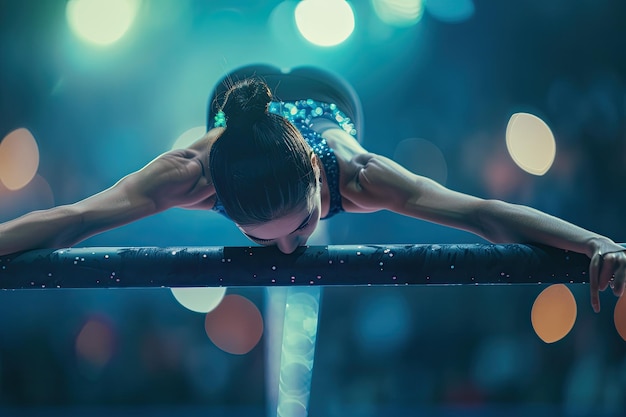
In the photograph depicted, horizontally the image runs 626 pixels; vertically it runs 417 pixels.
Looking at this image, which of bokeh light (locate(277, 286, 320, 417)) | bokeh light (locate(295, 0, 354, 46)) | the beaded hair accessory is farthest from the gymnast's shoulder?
bokeh light (locate(295, 0, 354, 46))

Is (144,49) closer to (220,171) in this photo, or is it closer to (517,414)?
(220,171)

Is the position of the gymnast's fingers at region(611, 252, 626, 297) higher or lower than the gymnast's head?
lower

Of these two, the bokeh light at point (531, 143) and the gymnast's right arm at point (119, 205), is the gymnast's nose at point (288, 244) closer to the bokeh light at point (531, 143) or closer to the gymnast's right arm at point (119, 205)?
the gymnast's right arm at point (119, 205)

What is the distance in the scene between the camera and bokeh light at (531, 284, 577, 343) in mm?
2240

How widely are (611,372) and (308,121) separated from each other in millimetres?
1722

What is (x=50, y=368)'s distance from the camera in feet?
7.09

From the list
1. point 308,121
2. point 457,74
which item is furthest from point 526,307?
→ point 308,121

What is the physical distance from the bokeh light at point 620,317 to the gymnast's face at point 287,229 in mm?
1897

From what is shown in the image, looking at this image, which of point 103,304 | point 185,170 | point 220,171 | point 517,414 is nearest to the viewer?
point 220,171

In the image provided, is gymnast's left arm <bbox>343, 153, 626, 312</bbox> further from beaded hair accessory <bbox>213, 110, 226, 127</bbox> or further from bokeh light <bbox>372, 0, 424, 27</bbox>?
bokeh light <bbox>372, 0, 424, 27</bbox>

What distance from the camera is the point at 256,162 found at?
2.37 feet

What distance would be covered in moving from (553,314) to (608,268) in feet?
5.74

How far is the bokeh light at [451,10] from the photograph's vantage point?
6.85ft

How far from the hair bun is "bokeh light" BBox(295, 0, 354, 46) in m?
1.47
